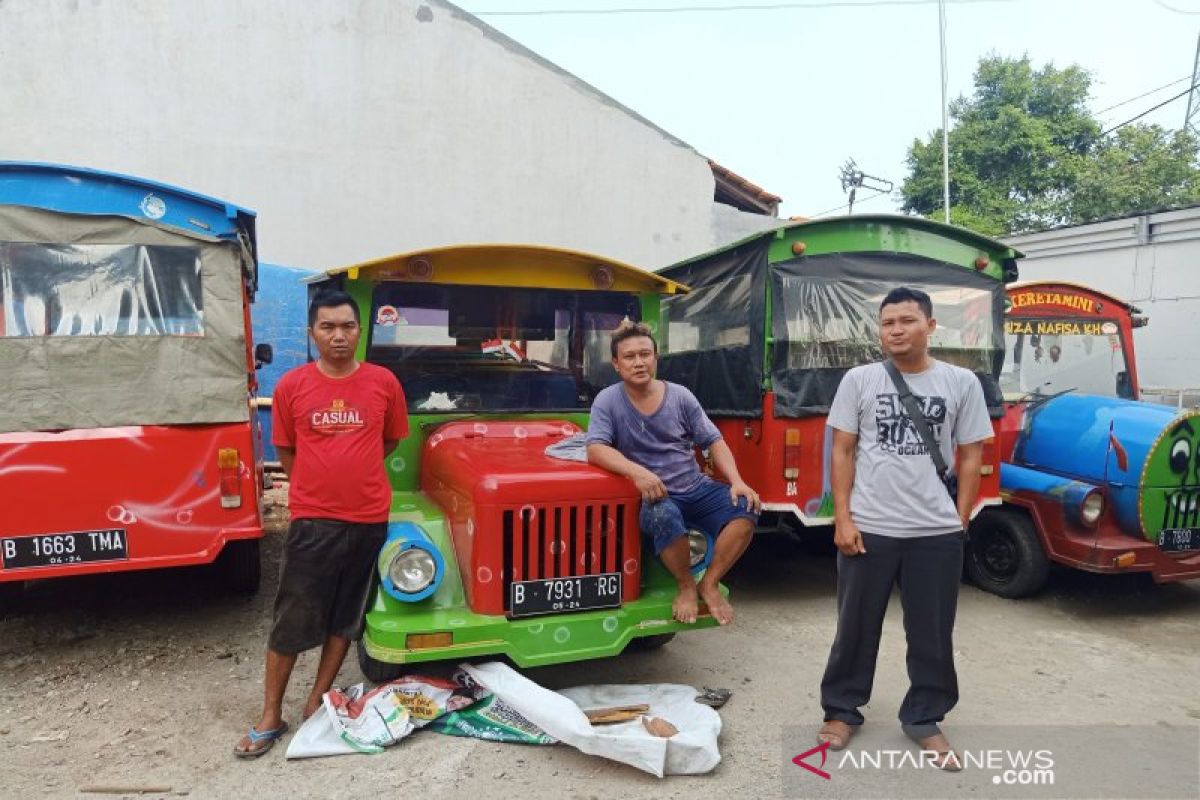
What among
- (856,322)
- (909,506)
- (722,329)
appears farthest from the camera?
(722,329)

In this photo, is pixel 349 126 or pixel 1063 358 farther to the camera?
pixel 349 126

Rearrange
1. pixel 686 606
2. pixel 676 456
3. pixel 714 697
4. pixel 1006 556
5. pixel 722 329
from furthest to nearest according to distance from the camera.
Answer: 1. pixel 722 329
2. pixel 1006 556
3. pixel 676 456
4. pixel 714 697
5. pixel 686 606

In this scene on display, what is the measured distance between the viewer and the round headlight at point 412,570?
130 inches

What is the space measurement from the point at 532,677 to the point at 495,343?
1.84m

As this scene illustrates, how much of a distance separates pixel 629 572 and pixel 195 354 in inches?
106

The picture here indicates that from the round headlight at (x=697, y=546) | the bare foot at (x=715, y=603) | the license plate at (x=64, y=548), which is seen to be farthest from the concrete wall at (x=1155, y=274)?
the license plate at (x=64, y=548)

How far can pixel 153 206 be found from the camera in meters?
4.28

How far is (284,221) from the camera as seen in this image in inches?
400

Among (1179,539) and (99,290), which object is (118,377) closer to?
(99,290)

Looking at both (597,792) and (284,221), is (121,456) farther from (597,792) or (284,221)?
(284,221)

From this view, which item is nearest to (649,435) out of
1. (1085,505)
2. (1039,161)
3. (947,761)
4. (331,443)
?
(331,443)

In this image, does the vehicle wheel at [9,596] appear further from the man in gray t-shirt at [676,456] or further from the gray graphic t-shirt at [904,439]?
the gray graphic t-shirt at [904,439]

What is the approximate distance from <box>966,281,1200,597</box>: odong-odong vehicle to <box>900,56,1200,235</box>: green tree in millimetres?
13655
